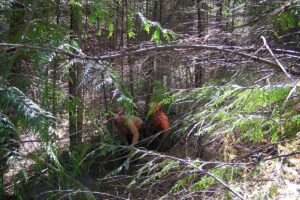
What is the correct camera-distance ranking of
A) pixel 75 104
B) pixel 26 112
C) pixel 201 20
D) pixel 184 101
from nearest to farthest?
pixel 26 112, pixel 184 101, pixel 201 20, pixel 75 104

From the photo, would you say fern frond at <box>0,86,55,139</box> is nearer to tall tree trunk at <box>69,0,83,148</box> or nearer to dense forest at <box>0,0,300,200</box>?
dense forest at <box>0,0,300,200</box>

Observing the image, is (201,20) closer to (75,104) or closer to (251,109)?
(75,104)

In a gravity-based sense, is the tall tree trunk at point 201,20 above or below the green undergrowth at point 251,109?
above

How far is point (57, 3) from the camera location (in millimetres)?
5672

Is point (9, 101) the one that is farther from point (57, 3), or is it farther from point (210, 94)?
point (57, 3)

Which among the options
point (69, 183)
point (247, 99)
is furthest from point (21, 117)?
point (247, 99)

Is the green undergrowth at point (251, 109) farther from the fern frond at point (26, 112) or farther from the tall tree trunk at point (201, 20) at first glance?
the fern frond at point (26, 112)

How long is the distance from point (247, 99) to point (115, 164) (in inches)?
219

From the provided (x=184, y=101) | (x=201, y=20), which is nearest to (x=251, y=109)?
(x=184, y=101)

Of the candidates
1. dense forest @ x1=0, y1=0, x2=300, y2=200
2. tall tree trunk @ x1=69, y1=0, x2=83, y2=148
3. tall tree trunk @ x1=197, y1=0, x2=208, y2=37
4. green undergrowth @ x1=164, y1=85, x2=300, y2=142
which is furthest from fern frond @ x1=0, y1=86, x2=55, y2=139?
tall tree trunk @ x1=197, y1=0, x2=208, y2=37

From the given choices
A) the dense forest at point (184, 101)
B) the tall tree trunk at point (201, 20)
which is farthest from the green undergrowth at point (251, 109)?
the tall tree trunk at point (201, 20)

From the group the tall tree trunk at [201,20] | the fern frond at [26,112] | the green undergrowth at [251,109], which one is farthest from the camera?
the tall tree trunk at [201,20]

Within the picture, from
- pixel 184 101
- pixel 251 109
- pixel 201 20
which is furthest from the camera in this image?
pixel 201 20

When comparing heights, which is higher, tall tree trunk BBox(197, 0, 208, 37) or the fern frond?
tall tree trunk BBox(197, 0, 208, 37)
